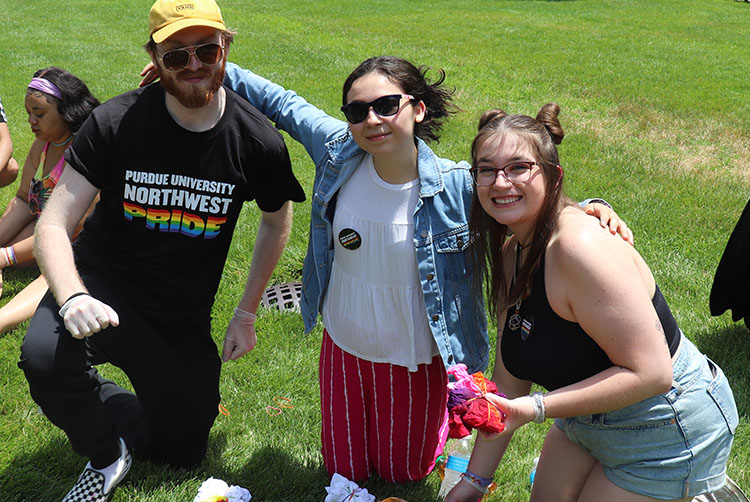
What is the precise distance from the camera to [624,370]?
2.47 m

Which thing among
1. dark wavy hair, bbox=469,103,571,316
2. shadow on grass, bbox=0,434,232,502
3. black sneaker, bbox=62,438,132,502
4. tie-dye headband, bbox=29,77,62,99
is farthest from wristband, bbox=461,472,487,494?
tie-dye headband, bbox=29,77,62,99

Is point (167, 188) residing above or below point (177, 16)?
below

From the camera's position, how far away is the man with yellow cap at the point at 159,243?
125 inches

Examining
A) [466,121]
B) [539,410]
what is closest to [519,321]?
[539,410]

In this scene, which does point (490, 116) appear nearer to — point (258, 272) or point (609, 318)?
point (609, 318)

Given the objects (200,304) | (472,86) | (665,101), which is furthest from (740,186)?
(200,304)

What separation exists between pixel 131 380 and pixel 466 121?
24.6ft

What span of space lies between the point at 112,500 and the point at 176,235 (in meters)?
1.35

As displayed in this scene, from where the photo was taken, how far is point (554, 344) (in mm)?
2654

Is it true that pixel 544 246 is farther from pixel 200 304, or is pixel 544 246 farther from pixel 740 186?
pixel 740 186

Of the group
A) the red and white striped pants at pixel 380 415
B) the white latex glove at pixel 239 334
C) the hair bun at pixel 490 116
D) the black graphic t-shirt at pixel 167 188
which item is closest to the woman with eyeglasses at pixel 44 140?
the black graphic t-shirt at pixel 167 188

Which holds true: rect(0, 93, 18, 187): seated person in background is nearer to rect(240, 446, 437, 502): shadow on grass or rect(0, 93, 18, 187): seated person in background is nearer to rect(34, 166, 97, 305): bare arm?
rect(34, 166, 97, 305): bare arm

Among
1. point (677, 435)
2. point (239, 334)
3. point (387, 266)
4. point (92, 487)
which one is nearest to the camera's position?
point (677, 435)

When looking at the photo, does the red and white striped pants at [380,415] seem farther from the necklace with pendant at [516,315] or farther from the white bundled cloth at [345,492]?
the necklace with pendant at [516,315]
